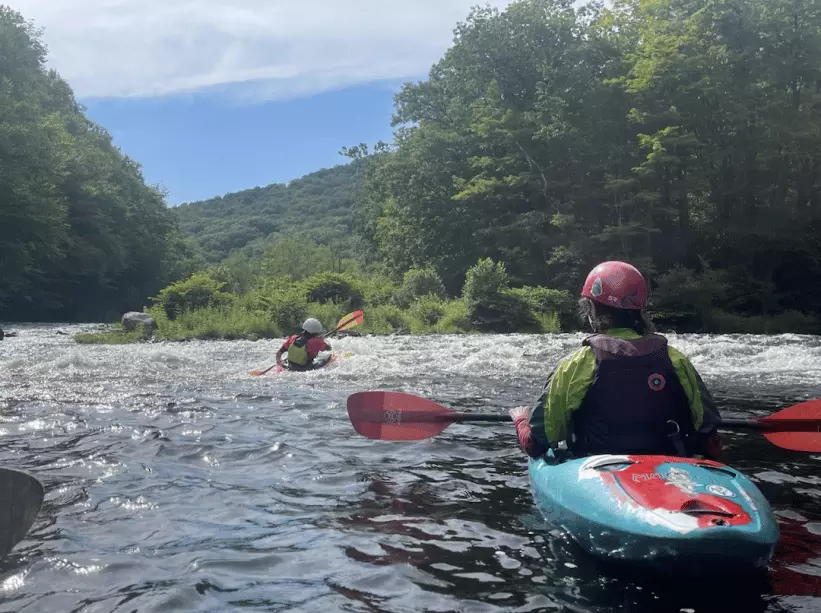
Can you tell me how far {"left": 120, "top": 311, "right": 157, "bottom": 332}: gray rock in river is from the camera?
736 inches

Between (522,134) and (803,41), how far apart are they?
29.4ft

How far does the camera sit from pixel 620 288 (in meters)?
3.54

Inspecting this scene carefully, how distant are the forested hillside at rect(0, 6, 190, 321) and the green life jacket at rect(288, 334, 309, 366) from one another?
20.8 m

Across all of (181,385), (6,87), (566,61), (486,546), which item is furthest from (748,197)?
(6,87)

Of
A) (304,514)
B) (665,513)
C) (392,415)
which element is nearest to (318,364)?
(392,415)

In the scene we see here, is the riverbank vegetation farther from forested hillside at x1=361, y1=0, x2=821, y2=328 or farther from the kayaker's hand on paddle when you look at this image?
the kayaker's hand on paddle

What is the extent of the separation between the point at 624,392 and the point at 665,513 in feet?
2.30

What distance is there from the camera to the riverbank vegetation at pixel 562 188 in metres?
21.6

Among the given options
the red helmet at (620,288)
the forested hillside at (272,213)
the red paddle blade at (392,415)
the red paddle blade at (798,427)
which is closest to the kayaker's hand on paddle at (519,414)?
the red paddle blade at (392,415)

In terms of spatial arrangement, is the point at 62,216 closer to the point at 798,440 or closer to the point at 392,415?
the point at 392,415

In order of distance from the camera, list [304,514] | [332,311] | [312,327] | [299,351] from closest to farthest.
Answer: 1. [304,514]
2. [299,351]
3. [312,327]
4. [332,311]

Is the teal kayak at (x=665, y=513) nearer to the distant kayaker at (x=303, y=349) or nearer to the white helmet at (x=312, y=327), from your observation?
the distant kayaker at (x=303, y=349)

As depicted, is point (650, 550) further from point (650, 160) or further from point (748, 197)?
point (748, 197)

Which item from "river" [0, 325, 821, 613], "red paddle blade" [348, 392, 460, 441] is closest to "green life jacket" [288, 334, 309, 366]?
"river" [0, 325, 821, 613]
